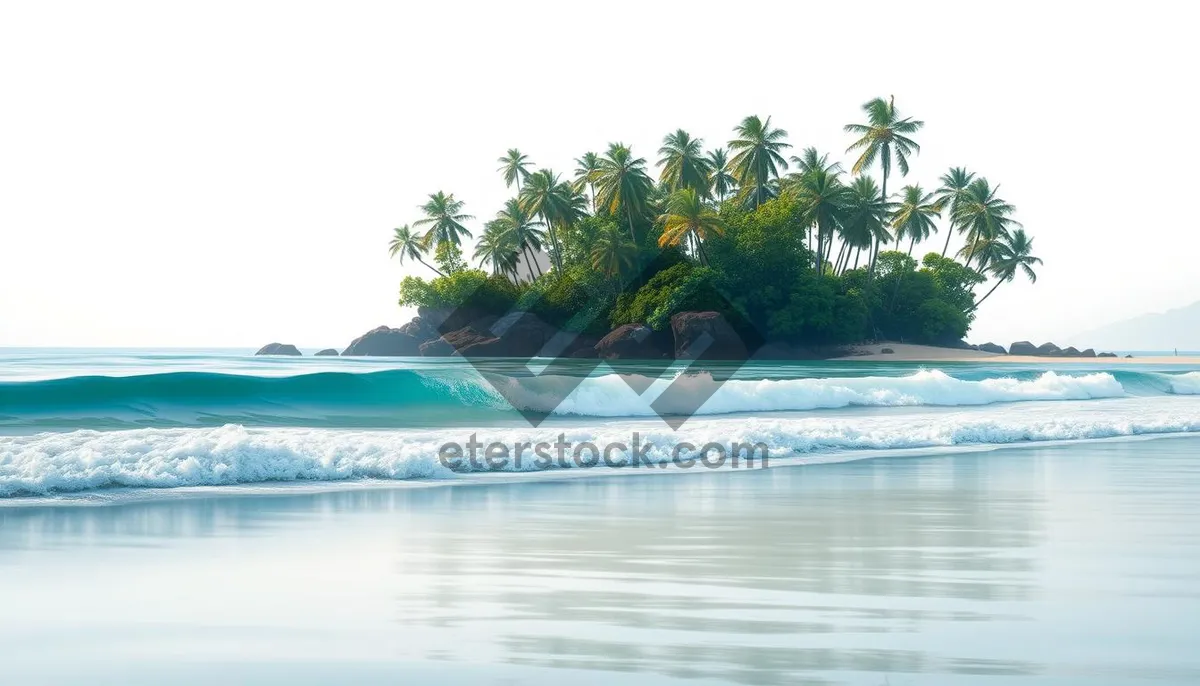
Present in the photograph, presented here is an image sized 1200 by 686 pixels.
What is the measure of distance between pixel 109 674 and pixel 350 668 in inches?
36.0

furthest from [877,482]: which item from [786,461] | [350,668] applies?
[350,668]

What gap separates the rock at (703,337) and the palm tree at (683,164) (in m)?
11.8

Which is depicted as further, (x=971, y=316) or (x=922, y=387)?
(x=971, y=316)

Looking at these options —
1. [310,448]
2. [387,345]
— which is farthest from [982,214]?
[310,448]

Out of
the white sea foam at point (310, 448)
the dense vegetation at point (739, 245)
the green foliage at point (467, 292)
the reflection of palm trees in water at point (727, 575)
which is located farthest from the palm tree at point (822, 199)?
the reflection of palm trees in water at point (727, 575)

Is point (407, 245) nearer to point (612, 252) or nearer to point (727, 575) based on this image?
point (612, 252)

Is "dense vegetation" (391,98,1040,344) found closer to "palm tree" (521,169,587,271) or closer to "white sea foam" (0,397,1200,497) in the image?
"palm tree" (521,169,587,271)

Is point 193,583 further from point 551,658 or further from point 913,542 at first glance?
point 913,542

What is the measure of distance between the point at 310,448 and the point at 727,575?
602 centimetres

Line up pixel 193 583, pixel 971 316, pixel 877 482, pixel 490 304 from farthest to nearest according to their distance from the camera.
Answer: pixel 971 316
pixel 490 304
pixel 877 482
pixel 193 583

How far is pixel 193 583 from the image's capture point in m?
5.68

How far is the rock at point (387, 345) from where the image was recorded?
72.5m

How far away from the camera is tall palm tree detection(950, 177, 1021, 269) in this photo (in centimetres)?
7512

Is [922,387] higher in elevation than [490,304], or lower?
lower
